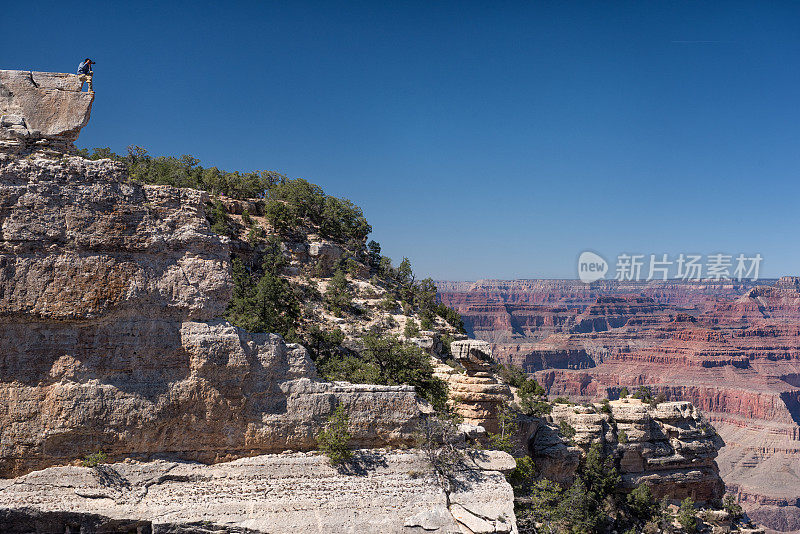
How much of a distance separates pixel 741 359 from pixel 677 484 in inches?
6337

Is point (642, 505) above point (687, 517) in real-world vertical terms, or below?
above

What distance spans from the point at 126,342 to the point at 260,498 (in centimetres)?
615

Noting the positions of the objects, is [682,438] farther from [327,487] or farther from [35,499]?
[35,499]

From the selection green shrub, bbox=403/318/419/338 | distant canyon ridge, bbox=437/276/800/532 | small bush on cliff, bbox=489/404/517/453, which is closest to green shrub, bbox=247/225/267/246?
green shrub, bbox=403/318/419/338

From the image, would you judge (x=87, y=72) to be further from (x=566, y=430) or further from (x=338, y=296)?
(x=566, y=430)

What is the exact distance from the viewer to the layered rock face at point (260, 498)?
13836 mm

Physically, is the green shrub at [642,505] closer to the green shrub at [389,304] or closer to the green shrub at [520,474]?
the green shrub at [520,474]

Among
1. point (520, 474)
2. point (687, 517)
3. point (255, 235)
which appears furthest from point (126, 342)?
point (687, 517)

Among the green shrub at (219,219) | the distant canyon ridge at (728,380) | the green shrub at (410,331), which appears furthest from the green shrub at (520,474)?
the distant canyon ridge at (728,380)

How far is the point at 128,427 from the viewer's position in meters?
14.9

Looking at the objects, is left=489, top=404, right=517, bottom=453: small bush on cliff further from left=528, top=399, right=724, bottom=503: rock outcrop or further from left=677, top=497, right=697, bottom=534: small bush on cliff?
left=677, top=497, right=697, bottom=534: small bush on cliff

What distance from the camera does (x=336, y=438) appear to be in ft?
53.2

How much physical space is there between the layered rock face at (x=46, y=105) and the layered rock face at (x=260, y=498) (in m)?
11.0

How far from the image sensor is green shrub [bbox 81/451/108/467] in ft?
47.6
